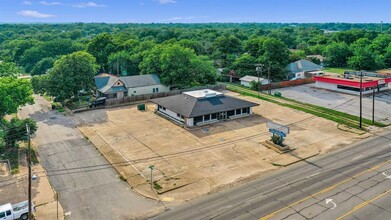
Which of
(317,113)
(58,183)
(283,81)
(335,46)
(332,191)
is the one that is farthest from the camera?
(335,46)

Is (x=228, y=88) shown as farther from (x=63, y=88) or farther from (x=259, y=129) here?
(x=63, y=88)

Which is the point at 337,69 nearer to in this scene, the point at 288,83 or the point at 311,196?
the point at 288,83

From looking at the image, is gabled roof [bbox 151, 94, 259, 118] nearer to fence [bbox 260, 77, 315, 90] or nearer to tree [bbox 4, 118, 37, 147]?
tree [bbox 4, 118, 37, 147]

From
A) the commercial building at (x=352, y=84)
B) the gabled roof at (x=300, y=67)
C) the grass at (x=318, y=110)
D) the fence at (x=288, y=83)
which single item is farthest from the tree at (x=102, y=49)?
the commercial building at (x=352, y=84)

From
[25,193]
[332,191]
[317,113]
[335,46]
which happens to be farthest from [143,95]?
[335,46]

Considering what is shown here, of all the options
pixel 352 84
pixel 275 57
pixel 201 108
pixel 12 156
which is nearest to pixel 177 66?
pixel 201 108

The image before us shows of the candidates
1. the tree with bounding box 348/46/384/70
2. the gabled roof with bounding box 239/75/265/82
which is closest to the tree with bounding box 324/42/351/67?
the tree with bounding box 348/46/384/70
